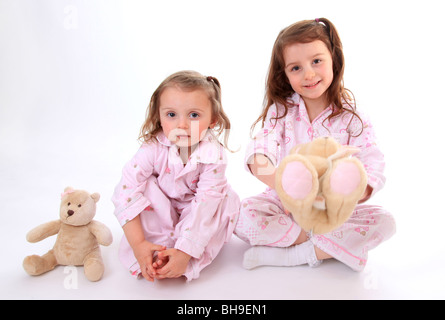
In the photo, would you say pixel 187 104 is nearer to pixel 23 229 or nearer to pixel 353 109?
pixel 353 109

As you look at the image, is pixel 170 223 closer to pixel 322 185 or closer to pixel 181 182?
pixel 181 182

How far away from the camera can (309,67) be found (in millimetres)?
1414

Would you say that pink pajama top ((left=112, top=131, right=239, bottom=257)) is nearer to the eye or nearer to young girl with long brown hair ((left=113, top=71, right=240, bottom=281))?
young girl with long brown hair ((left=113, top=71, right=240, bottom=281))

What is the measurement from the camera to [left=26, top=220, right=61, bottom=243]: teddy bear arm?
1437 millimetres

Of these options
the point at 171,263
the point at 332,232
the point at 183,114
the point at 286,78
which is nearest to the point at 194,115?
the point at 183,114

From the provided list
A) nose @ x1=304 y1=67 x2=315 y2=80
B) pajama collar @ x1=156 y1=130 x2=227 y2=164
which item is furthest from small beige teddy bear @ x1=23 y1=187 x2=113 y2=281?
nose @ x1=304 y1=67 x2=315 y2=80

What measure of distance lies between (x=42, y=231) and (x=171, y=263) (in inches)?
17.6

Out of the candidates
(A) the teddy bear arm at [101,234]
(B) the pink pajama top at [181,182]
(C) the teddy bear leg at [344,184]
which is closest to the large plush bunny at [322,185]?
(C) the teddy bear leg at [344,184]

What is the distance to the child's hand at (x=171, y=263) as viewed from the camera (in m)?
1.35

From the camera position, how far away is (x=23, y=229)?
5.57ft

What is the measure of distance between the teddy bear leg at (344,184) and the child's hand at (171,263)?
0.54 metres

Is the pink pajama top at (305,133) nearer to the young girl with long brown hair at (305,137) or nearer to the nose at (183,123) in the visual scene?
the young girl with long brown hair at (305,137)
